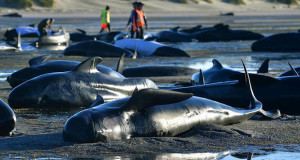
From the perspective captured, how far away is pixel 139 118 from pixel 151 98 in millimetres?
255

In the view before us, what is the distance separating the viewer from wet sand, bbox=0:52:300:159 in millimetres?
5602

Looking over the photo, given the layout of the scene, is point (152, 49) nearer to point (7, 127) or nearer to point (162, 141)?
point (7, 127)

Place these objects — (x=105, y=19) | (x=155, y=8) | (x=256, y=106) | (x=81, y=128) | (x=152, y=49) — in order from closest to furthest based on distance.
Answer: (x=81, y=128)
(x=256, y=106)
(x=152, y=49)
(x=105, y=19)
(x=155, y=8)

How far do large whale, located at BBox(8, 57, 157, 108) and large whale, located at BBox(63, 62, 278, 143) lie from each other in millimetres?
2086

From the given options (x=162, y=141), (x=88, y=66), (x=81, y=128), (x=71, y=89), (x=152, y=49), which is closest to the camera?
(x=81, y=128)

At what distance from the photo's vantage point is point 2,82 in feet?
37.5

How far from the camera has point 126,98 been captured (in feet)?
20.0

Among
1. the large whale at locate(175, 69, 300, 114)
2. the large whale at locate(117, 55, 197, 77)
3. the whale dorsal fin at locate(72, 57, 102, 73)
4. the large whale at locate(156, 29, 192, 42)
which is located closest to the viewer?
the large whale at locate(175, 69, 300, 114)

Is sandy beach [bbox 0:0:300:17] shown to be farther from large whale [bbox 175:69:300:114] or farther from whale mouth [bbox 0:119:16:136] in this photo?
whale mouth [bbox 0:119:16:136]

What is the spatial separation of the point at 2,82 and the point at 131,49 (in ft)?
23.5

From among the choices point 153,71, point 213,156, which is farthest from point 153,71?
point 213,156

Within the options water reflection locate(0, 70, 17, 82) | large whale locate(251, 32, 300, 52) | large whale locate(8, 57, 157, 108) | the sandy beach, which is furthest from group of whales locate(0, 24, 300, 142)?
the sandy beach

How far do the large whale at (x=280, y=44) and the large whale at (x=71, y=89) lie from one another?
12.3 m

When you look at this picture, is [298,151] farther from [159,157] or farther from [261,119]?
[261,119]
